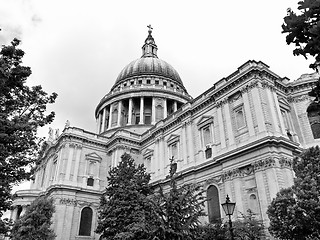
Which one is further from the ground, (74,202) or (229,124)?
(229,124)

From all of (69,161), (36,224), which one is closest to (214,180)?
(36,224)

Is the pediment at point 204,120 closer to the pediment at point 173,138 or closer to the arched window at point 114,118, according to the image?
the pediment at point 173,138

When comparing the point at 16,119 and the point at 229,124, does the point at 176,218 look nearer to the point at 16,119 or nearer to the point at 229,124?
the point at 16,119

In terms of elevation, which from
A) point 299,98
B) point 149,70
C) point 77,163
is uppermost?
point 149,70

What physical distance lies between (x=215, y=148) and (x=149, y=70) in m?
34.6

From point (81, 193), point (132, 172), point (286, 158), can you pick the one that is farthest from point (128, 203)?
point (81, 193)

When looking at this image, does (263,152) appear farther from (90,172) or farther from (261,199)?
(90,172)

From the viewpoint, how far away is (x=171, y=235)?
39.9 ft

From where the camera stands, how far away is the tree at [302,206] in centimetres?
1285

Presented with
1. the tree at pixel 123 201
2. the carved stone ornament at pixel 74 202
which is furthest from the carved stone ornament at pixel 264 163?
the carved stone ornament at pixel 74 202

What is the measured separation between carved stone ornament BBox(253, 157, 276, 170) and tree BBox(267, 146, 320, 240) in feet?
16.1

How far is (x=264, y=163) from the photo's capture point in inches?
818

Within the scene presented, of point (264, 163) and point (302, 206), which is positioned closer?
point (302, 206)

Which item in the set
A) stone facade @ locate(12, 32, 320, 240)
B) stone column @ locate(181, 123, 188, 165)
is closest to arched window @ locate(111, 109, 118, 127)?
stone facade @ locate(12, 32, 320, 240)
